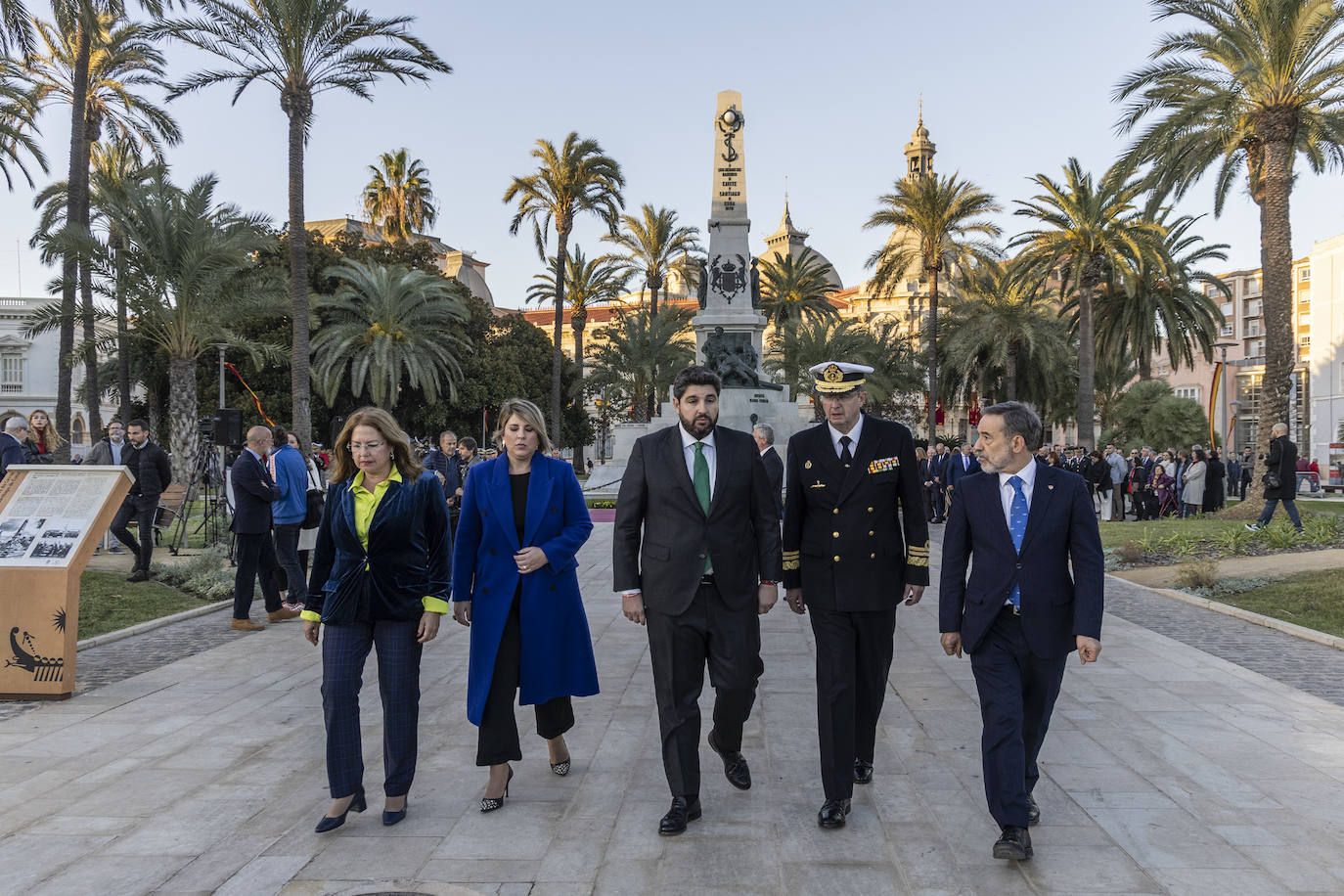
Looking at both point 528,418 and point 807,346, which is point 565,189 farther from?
point 528,418

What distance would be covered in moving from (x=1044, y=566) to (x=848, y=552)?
0.81 metres

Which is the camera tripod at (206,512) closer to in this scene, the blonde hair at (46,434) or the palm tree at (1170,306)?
the blonde hair at (46,434)

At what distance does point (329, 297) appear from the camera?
112 feet

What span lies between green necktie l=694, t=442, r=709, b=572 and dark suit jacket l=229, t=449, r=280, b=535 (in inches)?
231

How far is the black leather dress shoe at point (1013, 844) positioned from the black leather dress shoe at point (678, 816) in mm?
1237

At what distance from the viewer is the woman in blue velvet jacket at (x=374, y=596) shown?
13.6ft

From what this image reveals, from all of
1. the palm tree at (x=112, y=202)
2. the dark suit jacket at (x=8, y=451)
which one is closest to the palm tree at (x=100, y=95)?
the palm tree at (x=112, y=202)

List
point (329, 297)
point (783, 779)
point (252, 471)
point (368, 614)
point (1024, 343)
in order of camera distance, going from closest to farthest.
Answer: point (368, 614) < point (783, 779) < point (252, 471) < point (329, 297) < point (1024, 343)

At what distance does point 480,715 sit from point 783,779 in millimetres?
1518

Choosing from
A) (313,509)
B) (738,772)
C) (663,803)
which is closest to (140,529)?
(313,509)

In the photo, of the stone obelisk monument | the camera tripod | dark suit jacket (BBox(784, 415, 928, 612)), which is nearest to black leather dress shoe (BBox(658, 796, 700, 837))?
dark suit jacket (BBox(784, 415, 928, 612))

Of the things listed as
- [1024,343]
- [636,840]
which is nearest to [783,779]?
[636,840]

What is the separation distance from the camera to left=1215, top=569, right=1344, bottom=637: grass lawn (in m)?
9.27

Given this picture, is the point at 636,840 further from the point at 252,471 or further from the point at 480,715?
the point at 252,471
